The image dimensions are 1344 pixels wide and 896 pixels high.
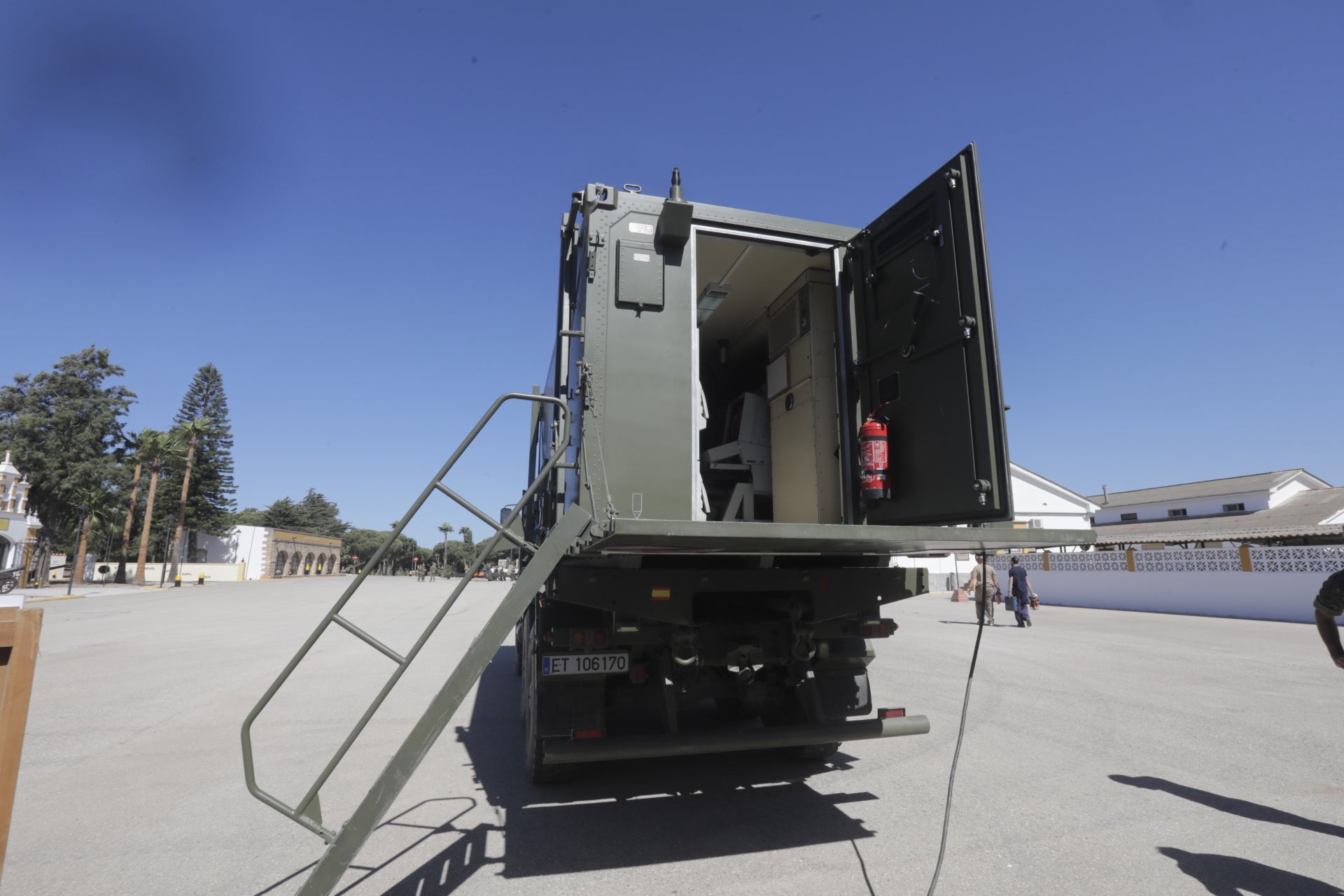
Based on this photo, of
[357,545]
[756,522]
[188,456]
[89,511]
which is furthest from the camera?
[357,545]

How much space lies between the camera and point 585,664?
394cm

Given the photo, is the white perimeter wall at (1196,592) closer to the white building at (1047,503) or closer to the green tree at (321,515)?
the white building at (1047,503)

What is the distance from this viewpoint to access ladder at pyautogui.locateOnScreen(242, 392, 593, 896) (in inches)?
98.7

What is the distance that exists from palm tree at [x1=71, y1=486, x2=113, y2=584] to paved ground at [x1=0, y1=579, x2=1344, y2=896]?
4287 cm

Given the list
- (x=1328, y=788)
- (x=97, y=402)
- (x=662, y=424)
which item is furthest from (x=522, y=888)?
(x=97, y=402)

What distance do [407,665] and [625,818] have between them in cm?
223

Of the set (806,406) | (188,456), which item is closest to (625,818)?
(806,406)

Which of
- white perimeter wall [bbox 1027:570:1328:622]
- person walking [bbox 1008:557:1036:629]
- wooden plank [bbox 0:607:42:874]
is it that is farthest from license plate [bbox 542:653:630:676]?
white perimeter wall [bbox 1027:570:1328:622]

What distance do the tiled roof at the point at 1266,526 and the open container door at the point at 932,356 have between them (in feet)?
84.6

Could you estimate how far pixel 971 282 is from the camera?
337cm

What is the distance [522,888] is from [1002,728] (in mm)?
4728

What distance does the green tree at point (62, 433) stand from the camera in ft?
136

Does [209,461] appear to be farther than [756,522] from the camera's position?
Yes

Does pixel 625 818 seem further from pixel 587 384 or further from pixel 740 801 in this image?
pixel 587 384
